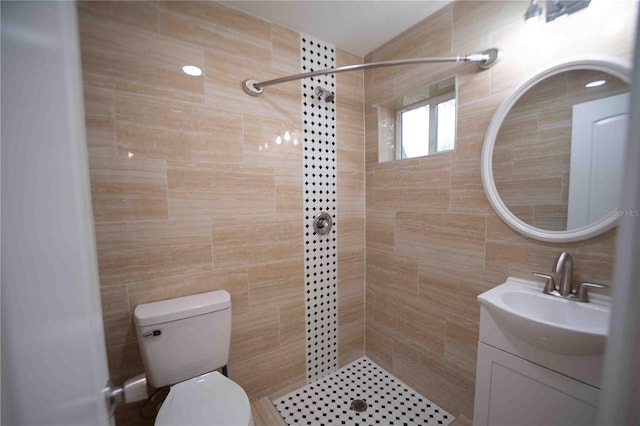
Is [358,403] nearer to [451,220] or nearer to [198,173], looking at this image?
[451,220]

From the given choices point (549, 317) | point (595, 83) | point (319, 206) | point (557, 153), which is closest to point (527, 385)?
point (549, 317)

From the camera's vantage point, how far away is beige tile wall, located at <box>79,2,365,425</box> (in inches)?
45.1

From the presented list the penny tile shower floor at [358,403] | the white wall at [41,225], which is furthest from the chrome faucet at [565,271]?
the white wall at [41,225]

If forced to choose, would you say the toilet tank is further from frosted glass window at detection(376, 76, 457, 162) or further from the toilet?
frosted glass window at detection(376, 76, 457, 162)

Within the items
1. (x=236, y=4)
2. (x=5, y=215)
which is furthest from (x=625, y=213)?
(x=236, y=4)

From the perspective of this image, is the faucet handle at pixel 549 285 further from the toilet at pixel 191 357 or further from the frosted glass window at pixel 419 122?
the toilet at pixel 191 357

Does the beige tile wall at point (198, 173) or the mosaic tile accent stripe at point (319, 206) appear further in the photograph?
the mosaic tile accent stripe at point (319, 206)

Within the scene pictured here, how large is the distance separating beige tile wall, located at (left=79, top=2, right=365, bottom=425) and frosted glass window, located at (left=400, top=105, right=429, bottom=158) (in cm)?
47

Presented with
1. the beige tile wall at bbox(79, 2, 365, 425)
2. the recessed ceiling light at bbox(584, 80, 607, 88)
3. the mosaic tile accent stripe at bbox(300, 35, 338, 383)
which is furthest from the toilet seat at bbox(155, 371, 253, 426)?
the recessed ceiling light at bbox(584, 80, 607, 88)

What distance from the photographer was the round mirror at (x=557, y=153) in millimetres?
961

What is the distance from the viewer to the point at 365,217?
201 cm

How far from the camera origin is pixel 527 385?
957 mm

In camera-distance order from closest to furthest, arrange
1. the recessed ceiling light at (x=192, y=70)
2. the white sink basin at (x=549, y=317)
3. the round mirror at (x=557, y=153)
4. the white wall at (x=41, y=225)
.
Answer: the white wall at (x=41, y=225), the white sink basin at (x=549, y=317), the round mirror at (x=557, y=153), the recessed ceiling light at (x=192, y=70)

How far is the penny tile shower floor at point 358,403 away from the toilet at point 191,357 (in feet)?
2.08
